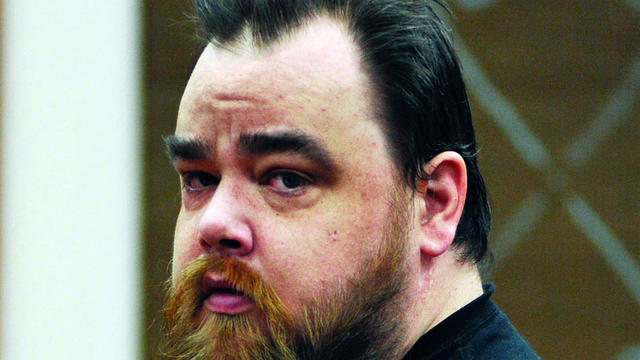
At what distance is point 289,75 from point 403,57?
28cm

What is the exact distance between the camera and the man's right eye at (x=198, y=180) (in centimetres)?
286

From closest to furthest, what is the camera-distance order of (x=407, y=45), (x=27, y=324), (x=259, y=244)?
(x=259, y=244), (x=407, y=45), (x=27, y=324)

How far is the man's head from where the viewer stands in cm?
272

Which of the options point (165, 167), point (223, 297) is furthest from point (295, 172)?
point (165, 167)

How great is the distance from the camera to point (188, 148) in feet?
9.36

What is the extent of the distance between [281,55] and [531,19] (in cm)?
247

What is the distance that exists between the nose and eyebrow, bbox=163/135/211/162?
0.10 metres

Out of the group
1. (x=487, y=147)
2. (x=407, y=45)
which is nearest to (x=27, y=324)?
(x=487, y=147)

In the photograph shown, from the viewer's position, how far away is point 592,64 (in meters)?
5.04

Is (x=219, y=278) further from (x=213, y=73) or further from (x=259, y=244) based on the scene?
(x=213, y=73)

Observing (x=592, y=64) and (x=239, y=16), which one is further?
(x=592, y=64)

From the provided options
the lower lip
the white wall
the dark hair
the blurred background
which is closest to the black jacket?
the dark hair

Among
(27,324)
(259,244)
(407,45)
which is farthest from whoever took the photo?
(27,324)

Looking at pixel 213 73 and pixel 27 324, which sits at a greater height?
pixel 213 73
